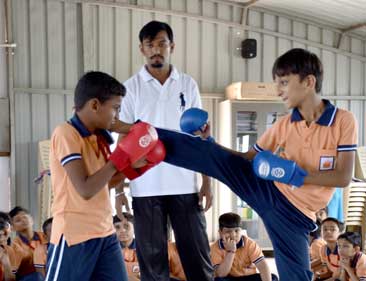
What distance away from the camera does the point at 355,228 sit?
6.68m

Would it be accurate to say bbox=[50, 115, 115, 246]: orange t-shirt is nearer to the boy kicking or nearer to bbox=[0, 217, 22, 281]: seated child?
the boy kicking

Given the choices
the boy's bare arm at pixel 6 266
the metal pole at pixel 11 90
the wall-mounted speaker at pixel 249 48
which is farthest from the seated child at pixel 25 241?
the wall-mounted speaker at pixel 249 48

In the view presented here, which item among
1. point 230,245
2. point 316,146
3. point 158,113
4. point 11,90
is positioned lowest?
point 230,245

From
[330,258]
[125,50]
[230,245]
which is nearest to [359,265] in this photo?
[330,258]

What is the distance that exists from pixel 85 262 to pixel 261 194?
84 cm

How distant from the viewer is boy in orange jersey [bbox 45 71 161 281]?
1.98 meters

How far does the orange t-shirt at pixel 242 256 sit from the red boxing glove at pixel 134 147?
7.96 ft

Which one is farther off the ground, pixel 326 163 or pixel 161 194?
pixel 326 163

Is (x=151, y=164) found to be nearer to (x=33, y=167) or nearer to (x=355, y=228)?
(x=33, y=167)

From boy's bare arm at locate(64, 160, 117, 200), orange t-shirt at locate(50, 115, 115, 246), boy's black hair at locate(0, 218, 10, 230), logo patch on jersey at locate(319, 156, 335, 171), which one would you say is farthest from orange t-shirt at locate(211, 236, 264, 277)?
boy's bare arm at locate(64, 160, 117, 200)

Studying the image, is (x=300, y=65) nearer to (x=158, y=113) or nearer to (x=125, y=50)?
(x=158, y=113)

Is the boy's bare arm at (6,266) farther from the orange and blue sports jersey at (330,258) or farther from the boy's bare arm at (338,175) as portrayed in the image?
the boy's bare arm at (338,175)

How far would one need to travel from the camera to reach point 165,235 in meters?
2.62

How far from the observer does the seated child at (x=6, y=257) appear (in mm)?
4086
